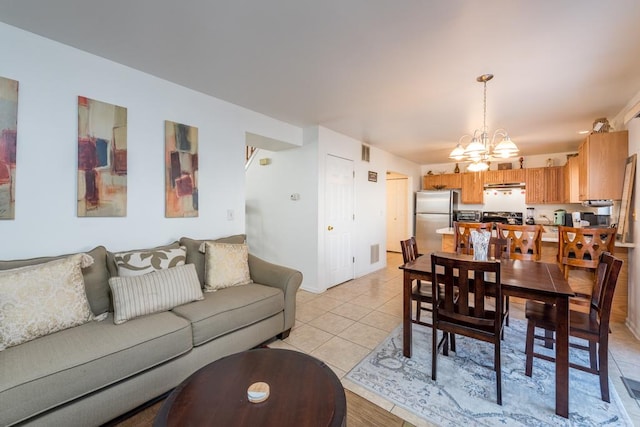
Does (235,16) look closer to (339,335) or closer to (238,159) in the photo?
(238,159)

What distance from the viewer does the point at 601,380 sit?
1806 mm

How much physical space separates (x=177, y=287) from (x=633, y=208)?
4.38m

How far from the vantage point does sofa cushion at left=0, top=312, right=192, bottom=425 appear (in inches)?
49.6

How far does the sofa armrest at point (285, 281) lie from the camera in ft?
8.46

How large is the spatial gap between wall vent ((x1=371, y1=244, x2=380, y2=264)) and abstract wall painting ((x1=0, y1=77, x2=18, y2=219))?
15.3 feet

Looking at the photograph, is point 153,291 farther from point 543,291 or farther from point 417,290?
point 543,291

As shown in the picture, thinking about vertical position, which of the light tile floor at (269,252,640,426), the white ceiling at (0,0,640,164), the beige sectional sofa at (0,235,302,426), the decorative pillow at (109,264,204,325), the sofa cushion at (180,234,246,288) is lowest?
the light tile floor at (269,252,640,426)

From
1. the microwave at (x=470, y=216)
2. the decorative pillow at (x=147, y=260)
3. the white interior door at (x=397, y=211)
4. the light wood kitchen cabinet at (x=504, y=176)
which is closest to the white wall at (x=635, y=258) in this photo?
the light wood kitchen cabinet at (x=504, y=176)

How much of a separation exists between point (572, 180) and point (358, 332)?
435 cm

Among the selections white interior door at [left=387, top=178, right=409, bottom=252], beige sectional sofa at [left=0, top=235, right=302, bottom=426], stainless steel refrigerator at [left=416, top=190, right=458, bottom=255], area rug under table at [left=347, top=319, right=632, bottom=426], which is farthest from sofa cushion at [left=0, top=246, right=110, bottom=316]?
white interior door at [left=387, top=178, right=409, bottom=252]

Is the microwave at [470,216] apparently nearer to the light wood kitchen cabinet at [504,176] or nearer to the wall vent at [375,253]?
the light wood kitchen cabinet at [504,176]

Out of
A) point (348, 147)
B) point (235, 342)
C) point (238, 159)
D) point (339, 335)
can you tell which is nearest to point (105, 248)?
point (235, 342)

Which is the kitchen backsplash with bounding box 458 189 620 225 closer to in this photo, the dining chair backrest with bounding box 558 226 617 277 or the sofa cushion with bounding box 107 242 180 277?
the dining chair backrest with bounding box 558 226 617 277

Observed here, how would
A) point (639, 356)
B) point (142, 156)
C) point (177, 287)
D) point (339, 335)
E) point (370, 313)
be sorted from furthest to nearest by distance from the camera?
point (370, 313) → point (339, 335) → point (142, 156) → point (639, 356) → point (177, 287)
